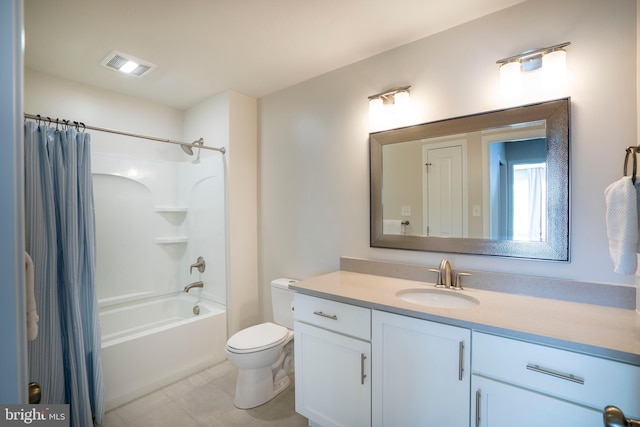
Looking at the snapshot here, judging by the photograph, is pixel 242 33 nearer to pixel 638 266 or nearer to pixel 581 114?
pixel 581 114

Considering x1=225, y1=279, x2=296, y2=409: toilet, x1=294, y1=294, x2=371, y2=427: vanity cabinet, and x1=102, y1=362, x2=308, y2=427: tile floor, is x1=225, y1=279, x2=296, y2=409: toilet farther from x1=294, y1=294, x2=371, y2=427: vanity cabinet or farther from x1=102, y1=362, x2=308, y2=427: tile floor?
x1=294, y1=294, x2=371, y2=427: vanity cabinet

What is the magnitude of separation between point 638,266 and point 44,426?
2162 mm

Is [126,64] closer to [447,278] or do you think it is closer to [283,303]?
[283,303]

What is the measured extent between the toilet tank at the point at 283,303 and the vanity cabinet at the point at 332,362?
25.1 inches

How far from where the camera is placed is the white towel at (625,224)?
1058 mm

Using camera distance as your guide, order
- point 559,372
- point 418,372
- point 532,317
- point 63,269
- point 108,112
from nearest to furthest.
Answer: point 559,372 < point 532,317 < point 418,372 < point 63,269 < point 108,112

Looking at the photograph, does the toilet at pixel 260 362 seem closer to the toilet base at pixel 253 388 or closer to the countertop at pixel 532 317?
the toilet base at pixel 253 388

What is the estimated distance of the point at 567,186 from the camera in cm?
146

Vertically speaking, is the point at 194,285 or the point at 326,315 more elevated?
the point at 326,315

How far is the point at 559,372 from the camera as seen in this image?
1052 millimetres

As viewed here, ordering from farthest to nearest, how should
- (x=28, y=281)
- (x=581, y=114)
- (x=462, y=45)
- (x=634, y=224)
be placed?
(x=462, y=45) < (x=581, y=114) < (x=634, y=224) < (x=28, y=281)

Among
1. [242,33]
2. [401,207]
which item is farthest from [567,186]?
[242,33]

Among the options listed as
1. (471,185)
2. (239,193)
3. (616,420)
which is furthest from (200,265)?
(616,420)

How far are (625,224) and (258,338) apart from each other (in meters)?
2.06
